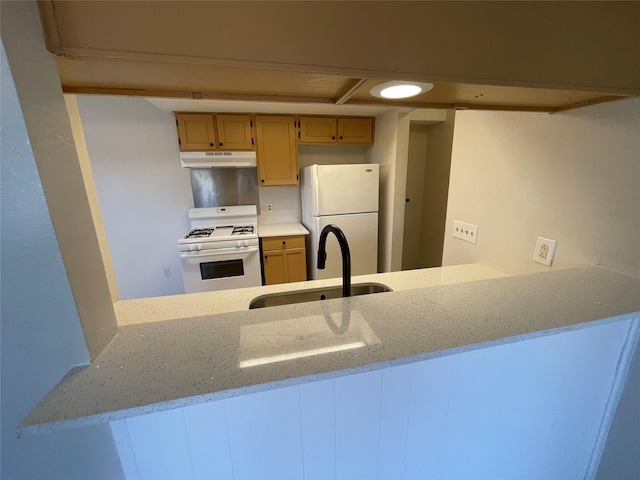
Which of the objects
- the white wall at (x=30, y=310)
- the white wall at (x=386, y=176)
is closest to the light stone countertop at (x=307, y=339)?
the white wall at (x=30, y=310)

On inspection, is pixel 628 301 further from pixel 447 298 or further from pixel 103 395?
pixel 103 395

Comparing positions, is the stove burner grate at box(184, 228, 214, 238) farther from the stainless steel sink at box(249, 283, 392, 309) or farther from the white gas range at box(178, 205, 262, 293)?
the stainless steel sink at box(249, 283, 392, 309)

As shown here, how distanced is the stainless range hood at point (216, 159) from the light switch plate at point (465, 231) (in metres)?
2.13

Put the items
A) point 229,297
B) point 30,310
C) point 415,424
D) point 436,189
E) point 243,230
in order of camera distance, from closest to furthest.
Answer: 1. point 30,310
2. point 415,424
3. point 229,297
4. point 243,230
5. point 436,189

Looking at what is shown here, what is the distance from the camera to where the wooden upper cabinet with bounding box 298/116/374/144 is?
118 inches

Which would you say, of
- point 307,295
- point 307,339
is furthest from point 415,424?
point 307,295

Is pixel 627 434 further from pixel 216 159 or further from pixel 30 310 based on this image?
pixel 216 159

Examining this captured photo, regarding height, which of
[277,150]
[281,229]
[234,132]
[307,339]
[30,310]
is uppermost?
[234,132]

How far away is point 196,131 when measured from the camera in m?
2.72

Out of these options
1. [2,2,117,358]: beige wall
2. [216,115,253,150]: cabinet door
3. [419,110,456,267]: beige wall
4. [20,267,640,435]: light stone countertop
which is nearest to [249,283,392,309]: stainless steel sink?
[20,267,640,435]: light stone countertop

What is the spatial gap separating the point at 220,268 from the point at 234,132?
4.79 ft

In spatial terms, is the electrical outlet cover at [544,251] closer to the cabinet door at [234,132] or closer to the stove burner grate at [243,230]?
the stove burner grate at [243,230]

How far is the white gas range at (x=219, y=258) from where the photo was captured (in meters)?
2.54

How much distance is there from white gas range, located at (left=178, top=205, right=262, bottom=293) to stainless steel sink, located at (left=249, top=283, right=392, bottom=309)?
155 cm
